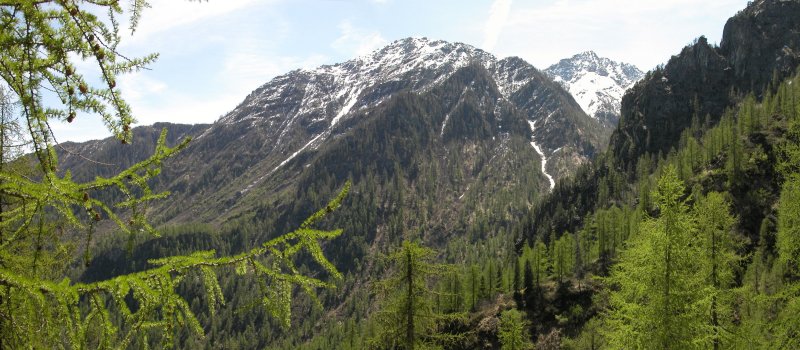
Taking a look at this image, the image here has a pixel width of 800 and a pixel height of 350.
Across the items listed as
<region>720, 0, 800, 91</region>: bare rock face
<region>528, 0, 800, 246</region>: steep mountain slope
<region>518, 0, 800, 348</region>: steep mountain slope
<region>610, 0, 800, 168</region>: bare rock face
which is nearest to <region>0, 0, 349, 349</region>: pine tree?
<region>518, 0, 800, 348</region>: steep mountain slope

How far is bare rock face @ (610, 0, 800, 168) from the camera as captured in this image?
509ft

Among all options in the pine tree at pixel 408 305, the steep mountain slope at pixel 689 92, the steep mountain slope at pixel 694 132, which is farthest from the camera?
the steep mountain slope at pixel 689 92

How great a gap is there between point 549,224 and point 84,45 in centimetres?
15461

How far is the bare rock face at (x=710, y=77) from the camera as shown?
155250mm

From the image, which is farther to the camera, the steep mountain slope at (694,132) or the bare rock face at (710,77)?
the bare rock face at (710,77)

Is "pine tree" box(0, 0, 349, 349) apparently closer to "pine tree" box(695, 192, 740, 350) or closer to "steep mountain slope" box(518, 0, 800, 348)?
"pine tree" box(695, 192, 740, 350)

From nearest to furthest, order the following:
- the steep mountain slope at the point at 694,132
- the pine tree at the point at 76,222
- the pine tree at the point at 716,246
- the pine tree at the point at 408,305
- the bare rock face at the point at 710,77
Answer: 1. the pine tree at the point at 76,222
2. the pine tree at the point at 408,305
3. the pine tree at the point at 716,246
4. the steep mountain slope at the point at 694,132
5. the bare rock face at the point at 710,77

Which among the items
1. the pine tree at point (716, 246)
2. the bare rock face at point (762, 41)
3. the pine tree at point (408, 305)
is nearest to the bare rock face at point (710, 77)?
the bare rock face at point (762, 41)

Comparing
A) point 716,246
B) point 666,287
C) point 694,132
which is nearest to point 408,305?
point 666,287

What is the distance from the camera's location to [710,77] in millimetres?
163125

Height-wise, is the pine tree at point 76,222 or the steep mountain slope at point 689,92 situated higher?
the steep mountain slope at point 689,92

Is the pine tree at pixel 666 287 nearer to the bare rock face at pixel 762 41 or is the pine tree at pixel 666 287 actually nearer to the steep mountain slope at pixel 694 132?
the steep mountain slope at pixel 694 132

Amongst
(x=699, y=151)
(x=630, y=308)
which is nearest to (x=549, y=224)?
(x=699, y=151)

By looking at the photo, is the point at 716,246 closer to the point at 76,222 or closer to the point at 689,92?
the point at 76,222
